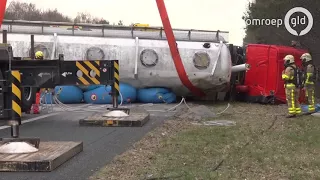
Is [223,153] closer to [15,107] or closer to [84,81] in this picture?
[15,107]

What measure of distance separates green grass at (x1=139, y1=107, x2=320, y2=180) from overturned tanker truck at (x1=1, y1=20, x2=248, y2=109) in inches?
247

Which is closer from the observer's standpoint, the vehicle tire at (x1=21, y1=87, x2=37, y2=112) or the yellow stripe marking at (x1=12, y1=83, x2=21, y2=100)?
the yellow stripe marking at (x1=12, y1=83, x2=21, y2=100)

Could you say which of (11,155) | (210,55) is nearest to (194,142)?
(11,155)

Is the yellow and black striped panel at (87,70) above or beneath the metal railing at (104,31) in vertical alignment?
beneath

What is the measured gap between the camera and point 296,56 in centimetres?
1719

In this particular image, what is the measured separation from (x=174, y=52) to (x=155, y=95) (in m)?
1.88

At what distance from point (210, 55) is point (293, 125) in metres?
6.32

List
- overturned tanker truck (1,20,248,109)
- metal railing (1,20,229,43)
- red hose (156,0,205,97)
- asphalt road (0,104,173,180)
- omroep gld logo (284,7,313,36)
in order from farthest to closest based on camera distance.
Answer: omroep gld logo (284,7,313,36) < metal railing (1,20,229,43) < overturned tanker truck (1,20,248,109) < red hose (156,0,205,97) < asphalt road (0,104,173,180)

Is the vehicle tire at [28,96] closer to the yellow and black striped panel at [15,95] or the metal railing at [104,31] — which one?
the yellow and black striped panel at [15,95]

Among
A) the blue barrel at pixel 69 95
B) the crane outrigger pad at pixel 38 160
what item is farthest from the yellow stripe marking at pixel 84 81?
the blue barrel at pixel 69 95

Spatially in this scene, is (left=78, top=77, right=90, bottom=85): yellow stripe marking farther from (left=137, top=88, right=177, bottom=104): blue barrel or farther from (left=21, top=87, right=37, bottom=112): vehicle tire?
(left=137, top=88, right=177, bottom=104): blue barrel

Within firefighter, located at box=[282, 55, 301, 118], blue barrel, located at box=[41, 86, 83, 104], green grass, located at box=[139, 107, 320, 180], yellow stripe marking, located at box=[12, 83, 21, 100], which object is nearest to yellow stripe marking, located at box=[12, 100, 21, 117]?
yellow stripe marking, located at box=[12, 83, 21, 100]

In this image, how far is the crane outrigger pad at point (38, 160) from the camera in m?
5.54

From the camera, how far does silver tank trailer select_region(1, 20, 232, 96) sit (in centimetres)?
1605
